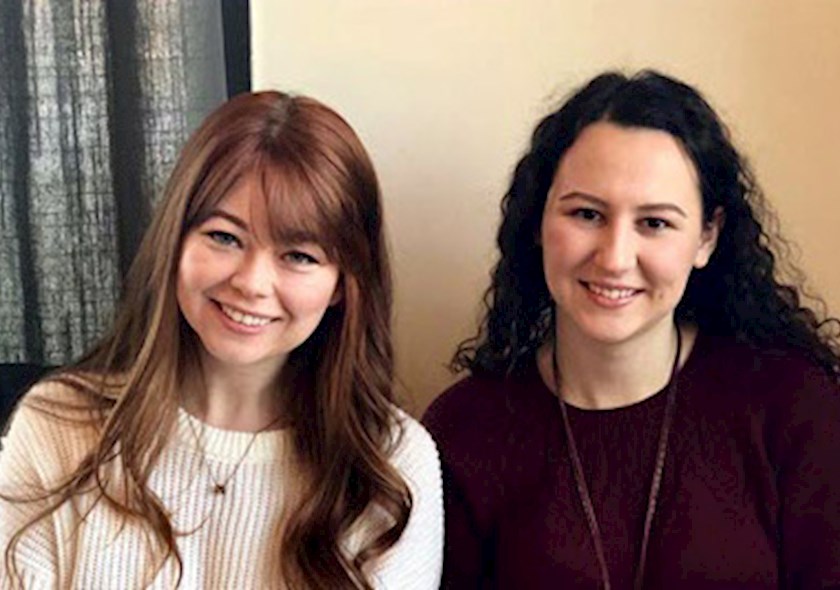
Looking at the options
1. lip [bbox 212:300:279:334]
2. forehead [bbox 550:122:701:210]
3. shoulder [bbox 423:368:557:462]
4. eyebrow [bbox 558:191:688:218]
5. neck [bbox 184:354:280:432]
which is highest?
forehead [bbox 550:122:701:210]

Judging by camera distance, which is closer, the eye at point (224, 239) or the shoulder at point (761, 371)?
the eye at point (224, 239)

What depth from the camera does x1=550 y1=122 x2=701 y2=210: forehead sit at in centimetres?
137

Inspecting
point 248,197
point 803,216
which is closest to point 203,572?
point 248,197

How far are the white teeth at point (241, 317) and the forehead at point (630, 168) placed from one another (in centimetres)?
38

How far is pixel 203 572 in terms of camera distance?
1.37 metres

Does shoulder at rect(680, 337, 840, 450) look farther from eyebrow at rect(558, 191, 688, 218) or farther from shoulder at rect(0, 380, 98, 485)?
shoulder at rect(0, 380, 98, 485)

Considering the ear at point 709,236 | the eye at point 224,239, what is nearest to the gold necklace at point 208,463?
the eye at point 224,239

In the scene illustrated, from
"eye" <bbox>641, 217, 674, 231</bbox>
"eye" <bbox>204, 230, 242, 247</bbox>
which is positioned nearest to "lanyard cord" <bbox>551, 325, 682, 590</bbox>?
"eye" <bbox>641, 217, 674, 231</bbox>

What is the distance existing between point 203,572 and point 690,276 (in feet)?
2.31

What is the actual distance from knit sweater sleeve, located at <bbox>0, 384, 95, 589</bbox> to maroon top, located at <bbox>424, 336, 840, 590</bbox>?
1.50 feet

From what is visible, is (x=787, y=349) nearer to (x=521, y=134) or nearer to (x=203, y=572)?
(x=521, y=134)

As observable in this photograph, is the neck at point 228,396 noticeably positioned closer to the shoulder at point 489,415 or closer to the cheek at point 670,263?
the shoulder at point 489,415

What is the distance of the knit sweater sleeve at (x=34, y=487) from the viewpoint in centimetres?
134

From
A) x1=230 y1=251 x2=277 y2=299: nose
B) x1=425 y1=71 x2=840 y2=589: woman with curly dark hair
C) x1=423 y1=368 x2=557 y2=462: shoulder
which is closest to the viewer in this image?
x1=230 y1=251 x2=277 y2=299: nose
